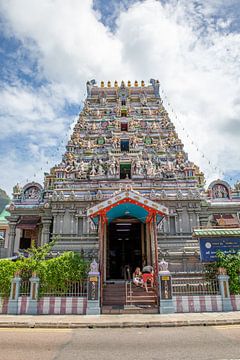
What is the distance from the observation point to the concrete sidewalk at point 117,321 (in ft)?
33.6

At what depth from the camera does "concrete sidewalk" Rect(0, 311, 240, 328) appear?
33.6 ft

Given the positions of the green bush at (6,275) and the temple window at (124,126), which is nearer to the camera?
the green bush at (6,275)

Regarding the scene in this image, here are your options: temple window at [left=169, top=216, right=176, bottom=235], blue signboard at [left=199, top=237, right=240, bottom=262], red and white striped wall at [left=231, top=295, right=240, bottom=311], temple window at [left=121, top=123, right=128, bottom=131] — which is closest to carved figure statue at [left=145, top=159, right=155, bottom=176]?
temple window at [left=169, top=216, right=176, bottom=235]

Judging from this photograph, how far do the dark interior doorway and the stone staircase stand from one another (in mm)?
6417

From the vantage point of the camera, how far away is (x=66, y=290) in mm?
12875

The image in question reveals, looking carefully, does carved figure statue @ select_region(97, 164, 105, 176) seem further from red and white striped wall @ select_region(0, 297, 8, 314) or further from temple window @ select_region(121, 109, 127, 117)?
red and white striped wall @ select_region(0, 297, 8, 314)

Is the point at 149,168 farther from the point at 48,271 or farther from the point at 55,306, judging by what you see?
the point at 55,306

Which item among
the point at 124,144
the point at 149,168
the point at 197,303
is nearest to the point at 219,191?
the point at 149,168

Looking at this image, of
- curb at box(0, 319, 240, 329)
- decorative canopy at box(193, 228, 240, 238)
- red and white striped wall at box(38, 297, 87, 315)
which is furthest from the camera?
decorative canopy at box(193, 228, 240, 238)

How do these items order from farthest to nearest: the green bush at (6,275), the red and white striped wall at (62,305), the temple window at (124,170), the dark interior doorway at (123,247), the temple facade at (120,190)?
the temple window at (124,170)
the dark interior doorway at (123,247)
the temple facade at (120,190)
the green bush at (6,275)
the red and white striped wall at (62,305)

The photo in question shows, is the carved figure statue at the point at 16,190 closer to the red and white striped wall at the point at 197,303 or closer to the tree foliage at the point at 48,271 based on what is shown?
the tree foliage at the point at 48,271

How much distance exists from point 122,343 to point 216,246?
29.0 feet

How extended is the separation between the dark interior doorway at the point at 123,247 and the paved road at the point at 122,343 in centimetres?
1224

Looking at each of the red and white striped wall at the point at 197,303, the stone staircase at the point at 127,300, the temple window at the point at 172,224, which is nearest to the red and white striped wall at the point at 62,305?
the stone staircase at the point at 127,300
